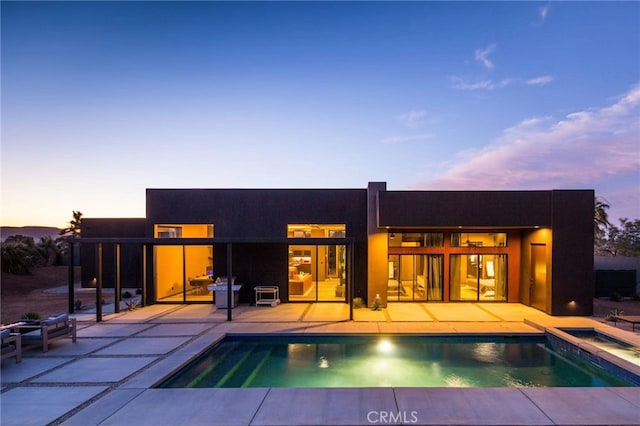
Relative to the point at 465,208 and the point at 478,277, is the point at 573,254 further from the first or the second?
the point at 465,208

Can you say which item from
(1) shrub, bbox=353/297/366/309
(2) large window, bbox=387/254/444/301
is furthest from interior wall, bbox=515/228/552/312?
(1) shrub, bbox=353/297/366/309

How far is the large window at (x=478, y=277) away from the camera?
13.4 meters

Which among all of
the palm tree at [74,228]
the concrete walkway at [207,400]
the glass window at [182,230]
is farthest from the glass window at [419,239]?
the palm tree at [74,228]

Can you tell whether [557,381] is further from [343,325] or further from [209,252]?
[209,252]

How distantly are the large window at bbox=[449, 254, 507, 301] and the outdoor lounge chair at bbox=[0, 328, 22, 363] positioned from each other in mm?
13113

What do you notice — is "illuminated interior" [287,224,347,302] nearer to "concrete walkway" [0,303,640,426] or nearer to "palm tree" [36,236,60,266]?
"concrete walkway" [0,303,640,426]

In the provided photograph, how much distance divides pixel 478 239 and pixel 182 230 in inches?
463

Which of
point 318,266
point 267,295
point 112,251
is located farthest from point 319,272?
point 112,251

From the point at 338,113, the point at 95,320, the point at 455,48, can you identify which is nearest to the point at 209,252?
the point at 95,320

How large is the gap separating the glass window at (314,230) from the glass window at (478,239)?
14.8 feet

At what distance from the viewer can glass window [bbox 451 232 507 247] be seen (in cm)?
1331

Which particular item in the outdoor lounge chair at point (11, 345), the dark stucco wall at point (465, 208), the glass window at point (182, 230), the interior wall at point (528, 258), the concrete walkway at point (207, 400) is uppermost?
the dark stucco wall at point (465, 208)

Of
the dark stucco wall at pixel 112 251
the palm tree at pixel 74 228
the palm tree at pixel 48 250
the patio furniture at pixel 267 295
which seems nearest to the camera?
the patio furniture at pixel 267 295

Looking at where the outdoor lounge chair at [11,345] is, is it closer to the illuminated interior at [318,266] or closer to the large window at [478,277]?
the illuminated interior at [318,266]
